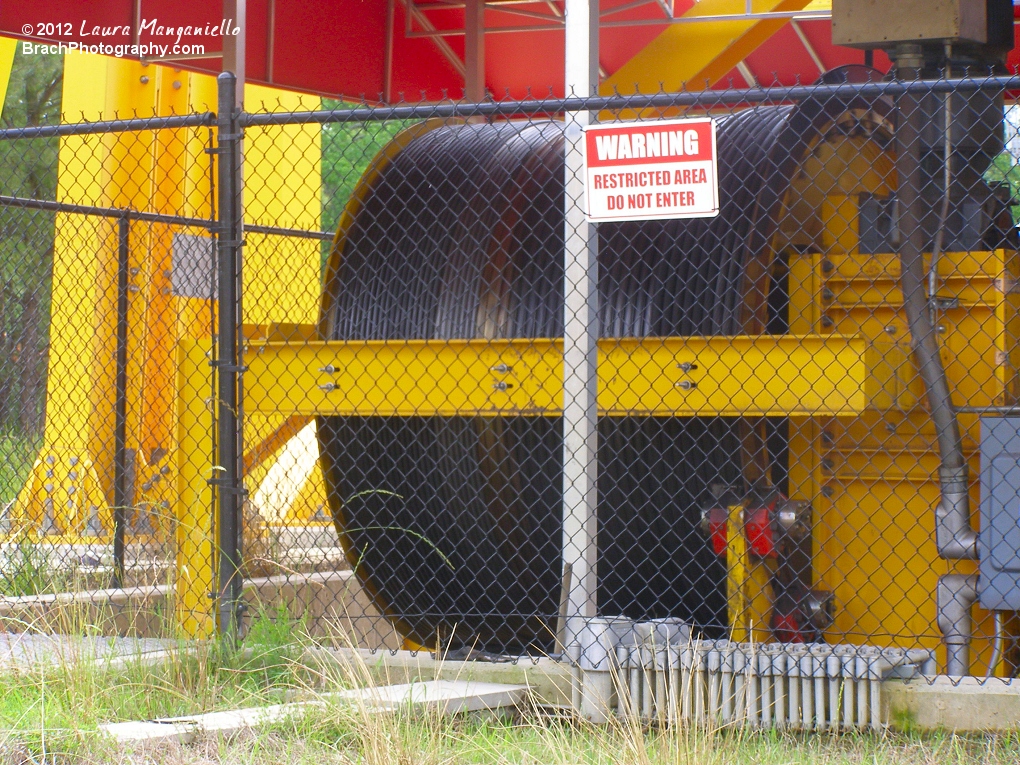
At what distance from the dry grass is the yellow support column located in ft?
2.07

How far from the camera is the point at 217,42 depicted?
11.4 m

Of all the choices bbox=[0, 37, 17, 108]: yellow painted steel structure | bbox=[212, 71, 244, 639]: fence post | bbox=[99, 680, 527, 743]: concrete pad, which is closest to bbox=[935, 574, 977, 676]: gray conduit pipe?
bbox=[99, 680, 527, 743]: concrete pad

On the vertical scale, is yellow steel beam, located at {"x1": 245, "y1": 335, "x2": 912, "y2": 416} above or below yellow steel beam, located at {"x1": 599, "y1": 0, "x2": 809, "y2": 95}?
below

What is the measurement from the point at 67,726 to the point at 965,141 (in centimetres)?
449

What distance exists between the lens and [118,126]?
18.4 feet

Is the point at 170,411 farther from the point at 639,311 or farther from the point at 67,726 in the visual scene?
the point at 67,726

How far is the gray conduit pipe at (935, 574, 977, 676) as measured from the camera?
5566 millimetres

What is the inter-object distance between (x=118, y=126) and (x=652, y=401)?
99.6 inches

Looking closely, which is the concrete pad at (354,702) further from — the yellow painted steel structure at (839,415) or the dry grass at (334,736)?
the yellow painted steel structure at (839,415)

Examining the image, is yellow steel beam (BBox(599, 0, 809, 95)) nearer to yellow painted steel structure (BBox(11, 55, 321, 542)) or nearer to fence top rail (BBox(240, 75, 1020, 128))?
yellow painted steel structure (BBox(11, 55, 321, 542))

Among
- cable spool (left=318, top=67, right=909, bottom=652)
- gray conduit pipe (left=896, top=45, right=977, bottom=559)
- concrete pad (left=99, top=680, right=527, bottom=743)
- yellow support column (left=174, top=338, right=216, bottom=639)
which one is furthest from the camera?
cable spool (left=318, top=67, right=909, bottom=652)

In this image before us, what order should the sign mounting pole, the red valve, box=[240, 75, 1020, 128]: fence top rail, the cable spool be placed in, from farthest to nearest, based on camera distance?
the cable spool
the red valve
the sign mounting pole
box=[240, 75, 1020, 128]: fence top rail

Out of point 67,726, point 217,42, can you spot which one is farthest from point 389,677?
point 217,42

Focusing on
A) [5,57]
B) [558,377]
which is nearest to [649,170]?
[558,377]
